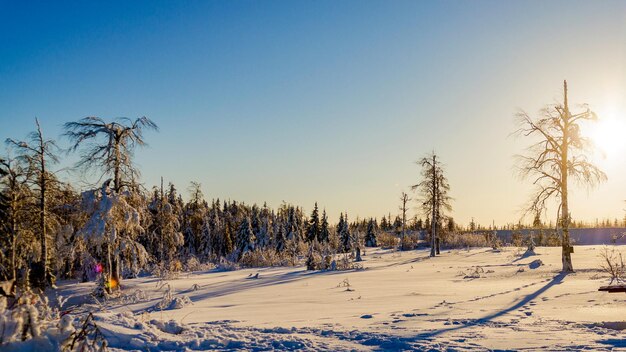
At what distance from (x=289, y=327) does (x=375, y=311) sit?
96.3 inches

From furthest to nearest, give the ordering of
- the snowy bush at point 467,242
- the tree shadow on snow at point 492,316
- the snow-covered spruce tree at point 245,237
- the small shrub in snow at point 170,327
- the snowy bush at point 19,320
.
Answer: the snow-covered spruce tree at point 245,237 → the snowy bush at point 467,242 → the small shrub in snow at point 170,327 → the tree shadow on snow at point 492,316 → the snowy bush at point 19,320

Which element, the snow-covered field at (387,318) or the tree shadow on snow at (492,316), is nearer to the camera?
the snow-covered field at (387,318)

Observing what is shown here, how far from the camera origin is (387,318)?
7.99 m

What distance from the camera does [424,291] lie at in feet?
40.1

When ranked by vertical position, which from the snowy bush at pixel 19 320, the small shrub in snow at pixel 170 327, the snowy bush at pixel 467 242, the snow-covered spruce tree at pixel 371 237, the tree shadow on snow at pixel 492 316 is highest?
the snowy bush at pixel 19 320

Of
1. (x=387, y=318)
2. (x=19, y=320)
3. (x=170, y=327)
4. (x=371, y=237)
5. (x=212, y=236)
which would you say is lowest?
(x=371, y=237)

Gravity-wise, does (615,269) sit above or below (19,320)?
below

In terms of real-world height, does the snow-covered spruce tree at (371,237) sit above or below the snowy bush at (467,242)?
below

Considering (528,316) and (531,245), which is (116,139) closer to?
(528,316)

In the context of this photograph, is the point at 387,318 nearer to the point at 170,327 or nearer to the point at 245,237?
the point at 170,327

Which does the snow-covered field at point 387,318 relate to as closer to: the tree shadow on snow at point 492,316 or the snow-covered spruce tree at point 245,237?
the tree shadow on snow at point 492,316

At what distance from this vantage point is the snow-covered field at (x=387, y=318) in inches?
233

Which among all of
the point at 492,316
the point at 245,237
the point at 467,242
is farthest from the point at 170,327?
the point at 245,237

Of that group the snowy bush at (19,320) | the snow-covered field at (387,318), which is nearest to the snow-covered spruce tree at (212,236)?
the snow-covered field at (387,318)
